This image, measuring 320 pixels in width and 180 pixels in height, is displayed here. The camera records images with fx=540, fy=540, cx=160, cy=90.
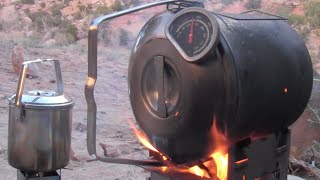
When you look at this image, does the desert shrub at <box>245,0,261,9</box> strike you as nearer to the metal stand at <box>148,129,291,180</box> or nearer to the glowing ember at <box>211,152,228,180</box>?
the metal stand at <box>148,129,291,180</box>

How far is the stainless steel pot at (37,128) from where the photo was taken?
121 inches

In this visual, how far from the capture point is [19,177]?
3.27 metres

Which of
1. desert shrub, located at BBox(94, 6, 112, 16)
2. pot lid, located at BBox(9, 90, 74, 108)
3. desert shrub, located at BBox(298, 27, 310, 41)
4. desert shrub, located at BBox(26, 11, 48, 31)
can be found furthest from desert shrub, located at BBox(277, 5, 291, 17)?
pot lid, located at BBox(9, 90, 74, 108)

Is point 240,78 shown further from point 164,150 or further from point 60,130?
point 60,130

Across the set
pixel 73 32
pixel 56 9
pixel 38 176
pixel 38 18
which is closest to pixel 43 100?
pixel 38 176

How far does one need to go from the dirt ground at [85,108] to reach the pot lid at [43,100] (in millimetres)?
1760

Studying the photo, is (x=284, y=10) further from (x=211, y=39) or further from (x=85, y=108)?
(x=211, y=39)

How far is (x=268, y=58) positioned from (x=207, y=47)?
39 centimetres

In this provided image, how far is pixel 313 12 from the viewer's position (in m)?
16.7

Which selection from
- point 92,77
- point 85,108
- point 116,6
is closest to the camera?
point 92,77

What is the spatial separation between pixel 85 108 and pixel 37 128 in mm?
4888

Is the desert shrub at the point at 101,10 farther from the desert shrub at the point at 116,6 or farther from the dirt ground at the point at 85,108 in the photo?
the dirt ground at the point at 85,108

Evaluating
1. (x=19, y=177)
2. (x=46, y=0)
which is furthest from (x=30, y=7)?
(x=19, y=177)

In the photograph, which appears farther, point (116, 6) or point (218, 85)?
point (116, 6)
